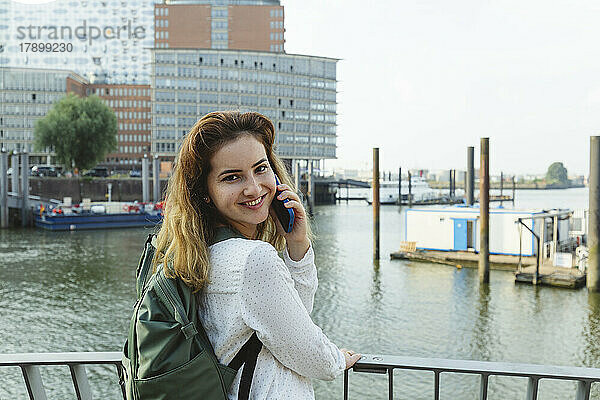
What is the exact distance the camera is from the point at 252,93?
78250 mm

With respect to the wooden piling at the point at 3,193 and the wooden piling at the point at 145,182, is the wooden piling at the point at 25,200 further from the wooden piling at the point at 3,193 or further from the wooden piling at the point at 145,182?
the wooden piling at the point at 145,182

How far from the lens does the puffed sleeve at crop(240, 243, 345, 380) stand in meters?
1.66

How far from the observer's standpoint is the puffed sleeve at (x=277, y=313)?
1663 millimetres

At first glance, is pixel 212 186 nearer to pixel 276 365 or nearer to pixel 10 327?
pixel 276 365

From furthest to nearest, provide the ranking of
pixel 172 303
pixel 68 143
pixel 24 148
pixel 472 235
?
pixel 24 148 → pixel 68 143 → pixel 472 235 → pixel 172 303

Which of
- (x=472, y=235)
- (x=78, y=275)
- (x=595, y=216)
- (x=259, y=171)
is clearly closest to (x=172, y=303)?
(x=259, y=171)

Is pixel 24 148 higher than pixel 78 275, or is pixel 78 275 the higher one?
pixel 24 148

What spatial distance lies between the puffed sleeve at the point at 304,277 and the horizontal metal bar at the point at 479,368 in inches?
14.6

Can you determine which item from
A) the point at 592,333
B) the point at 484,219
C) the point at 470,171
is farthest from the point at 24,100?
the point at 592,333

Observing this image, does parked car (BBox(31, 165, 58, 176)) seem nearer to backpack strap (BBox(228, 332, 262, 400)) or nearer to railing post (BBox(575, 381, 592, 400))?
railing post (BBox(575, 381, 592, 400))

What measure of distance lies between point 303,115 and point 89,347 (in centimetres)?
6972

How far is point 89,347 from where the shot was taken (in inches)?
531

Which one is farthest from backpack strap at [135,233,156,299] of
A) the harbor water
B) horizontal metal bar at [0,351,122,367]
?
the harbor water

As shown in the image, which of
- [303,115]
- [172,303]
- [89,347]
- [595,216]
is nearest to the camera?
A: [172,303]
